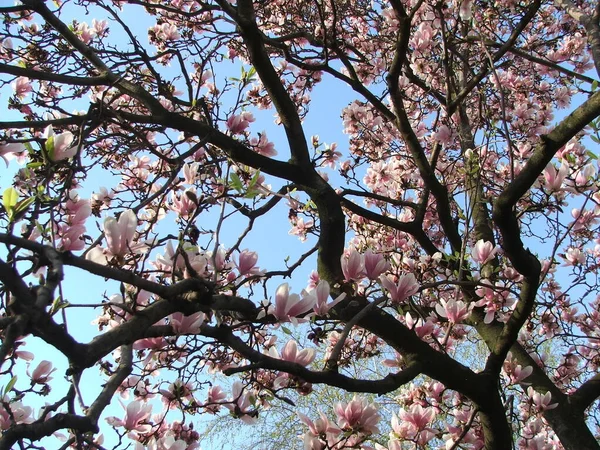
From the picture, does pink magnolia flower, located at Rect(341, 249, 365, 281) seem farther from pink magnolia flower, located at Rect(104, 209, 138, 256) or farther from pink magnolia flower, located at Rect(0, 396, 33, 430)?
pink magnolia flower, located at Rect(0, 396, 33, 430)

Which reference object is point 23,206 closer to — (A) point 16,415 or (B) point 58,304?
(B) point 58,304

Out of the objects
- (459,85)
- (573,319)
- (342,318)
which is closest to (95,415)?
(342,318)

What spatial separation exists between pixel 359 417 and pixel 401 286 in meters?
0.50

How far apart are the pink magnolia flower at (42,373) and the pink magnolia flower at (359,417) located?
1147 millimetres

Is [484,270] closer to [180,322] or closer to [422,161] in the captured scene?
[422,161]

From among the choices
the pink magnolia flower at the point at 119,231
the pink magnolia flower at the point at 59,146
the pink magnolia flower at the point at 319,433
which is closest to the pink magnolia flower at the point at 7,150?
the pink magnolia flower at the point at 59,146

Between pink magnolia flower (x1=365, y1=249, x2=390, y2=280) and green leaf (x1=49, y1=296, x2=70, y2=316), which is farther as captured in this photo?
pink magnolia flower (x1=365, y1=249, x2=390, y2=280)

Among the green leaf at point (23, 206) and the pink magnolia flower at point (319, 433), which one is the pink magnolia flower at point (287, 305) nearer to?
the pink magnolia flower at point (319, 433)

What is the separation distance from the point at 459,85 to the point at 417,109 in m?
0.46

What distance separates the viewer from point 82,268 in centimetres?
108

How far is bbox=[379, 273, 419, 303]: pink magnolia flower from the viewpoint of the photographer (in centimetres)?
189

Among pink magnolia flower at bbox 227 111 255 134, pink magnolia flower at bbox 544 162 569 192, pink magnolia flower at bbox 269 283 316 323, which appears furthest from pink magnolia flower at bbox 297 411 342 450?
pink magnolia flower at bbox 227 111 255 134

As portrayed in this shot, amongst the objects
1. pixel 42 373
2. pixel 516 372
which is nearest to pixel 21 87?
pixel 42 373

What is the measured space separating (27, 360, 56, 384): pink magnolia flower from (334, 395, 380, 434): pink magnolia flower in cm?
115
